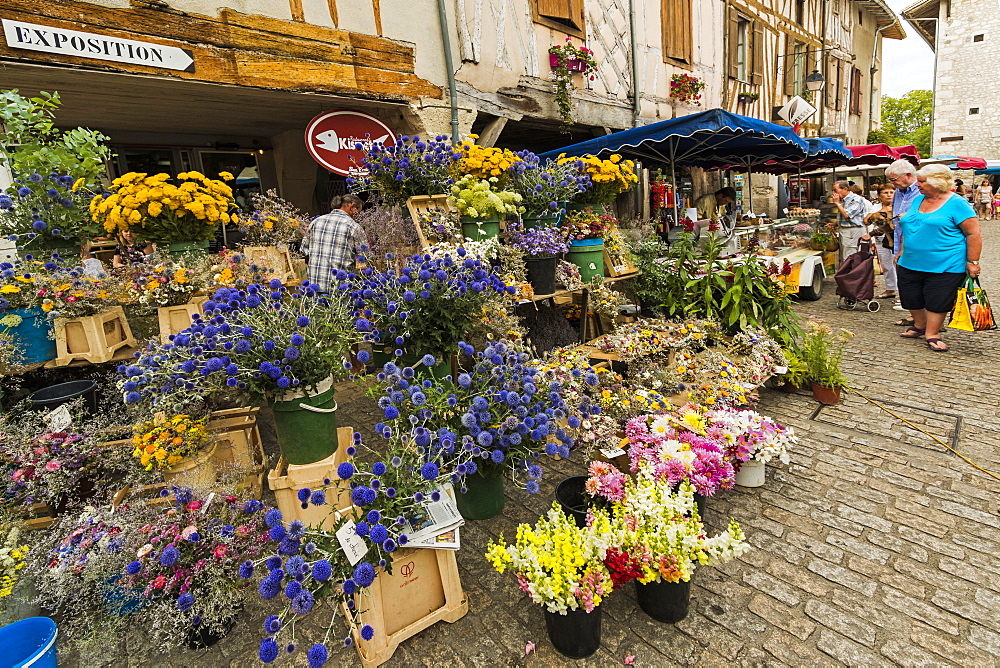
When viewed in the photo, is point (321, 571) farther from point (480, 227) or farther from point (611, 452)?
point (480, 227)

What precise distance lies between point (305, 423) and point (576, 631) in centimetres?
143

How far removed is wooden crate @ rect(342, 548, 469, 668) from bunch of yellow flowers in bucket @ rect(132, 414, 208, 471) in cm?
128

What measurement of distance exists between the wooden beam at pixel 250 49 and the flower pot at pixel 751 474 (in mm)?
5569

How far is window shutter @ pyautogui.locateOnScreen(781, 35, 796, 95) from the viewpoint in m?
13.8

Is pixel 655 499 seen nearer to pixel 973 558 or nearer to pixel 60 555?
pixel 973 558

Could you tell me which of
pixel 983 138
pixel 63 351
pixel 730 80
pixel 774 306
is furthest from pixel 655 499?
pixel 983 138

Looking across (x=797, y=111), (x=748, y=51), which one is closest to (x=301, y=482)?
(x=797, y=111)

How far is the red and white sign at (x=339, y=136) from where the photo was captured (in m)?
5.55

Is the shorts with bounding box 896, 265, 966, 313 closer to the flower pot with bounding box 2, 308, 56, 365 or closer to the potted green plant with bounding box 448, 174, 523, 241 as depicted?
the potted green plant with bounding box 448, 174, 523, 241

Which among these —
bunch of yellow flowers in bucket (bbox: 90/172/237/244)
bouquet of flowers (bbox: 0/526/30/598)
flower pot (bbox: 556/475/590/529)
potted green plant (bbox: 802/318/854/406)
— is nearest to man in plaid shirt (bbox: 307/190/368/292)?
bunch of yellow flowers in bucket (bbox: 90/172/237/244)

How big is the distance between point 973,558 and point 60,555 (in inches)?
154

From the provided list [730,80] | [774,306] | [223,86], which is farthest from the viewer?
[730,80]

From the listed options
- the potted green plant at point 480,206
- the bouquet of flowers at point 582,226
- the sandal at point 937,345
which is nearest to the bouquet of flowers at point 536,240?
the potted green plant at point 480,206

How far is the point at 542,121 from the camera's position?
8.29 m
